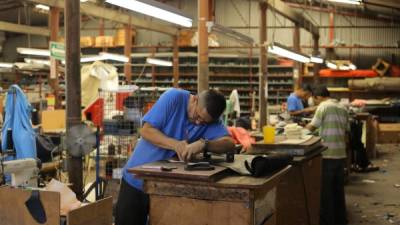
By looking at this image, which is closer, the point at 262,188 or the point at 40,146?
the point at 262,188

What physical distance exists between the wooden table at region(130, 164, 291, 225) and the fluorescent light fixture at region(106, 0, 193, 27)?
204 centimetres

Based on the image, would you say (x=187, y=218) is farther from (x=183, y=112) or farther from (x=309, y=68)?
(x=309, y=68)

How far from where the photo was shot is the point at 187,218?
2545 millimetres

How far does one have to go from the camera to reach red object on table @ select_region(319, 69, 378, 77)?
1730 centimetres

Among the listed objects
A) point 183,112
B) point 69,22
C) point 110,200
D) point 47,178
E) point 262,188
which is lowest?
point 47,178

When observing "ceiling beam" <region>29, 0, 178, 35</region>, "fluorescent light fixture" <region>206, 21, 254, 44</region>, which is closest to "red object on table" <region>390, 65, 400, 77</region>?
"ceiling beam" <region>29, 0, 178, 35</region>

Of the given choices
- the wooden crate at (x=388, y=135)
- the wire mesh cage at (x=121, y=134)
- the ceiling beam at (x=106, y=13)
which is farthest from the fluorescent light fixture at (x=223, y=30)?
the wooden crate at (x=388, y=135)

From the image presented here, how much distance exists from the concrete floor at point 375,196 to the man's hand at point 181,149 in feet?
13.3

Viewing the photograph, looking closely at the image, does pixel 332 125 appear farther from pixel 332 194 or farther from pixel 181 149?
pixel 181 149

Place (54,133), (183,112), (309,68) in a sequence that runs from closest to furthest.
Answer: (183,112)
(54,133)
(309,68)

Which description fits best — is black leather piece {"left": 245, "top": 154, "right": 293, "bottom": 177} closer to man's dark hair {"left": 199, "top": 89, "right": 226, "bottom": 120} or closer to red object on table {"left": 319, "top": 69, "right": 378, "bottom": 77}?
man's dark hair {"left": 199, "top": 89, "right": 226, "bottom": 120}

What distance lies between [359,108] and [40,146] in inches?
352

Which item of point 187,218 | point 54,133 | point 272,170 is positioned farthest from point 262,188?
point 54,133

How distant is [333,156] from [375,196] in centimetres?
219
